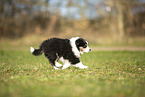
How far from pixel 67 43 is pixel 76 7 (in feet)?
60.5

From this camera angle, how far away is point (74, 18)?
81.8ft

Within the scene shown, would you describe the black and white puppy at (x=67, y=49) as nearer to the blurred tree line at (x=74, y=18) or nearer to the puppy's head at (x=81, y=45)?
the puppy's head at (x=81, y=45)

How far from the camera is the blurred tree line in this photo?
22703 mm

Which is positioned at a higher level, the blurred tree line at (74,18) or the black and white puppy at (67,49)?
the blurred tree line at (74,18)

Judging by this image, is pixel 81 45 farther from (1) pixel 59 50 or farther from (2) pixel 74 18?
(2) pixel 74 18

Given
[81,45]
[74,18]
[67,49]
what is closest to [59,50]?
[67,49]

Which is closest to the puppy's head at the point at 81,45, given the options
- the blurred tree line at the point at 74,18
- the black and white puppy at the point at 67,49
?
the black and white puppy at the point at 67,49

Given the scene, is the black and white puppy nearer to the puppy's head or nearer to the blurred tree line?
the puppy's head

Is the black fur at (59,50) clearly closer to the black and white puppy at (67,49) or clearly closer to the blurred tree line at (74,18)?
the black and white puppy at (67,49)

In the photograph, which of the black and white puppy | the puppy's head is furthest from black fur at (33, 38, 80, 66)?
the puppy's head

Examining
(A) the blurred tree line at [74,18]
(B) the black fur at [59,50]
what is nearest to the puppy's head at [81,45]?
(B) the black fur at [59,50]

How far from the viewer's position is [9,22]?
75.9 feet

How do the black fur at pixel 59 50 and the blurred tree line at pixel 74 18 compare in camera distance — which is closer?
the black fur at pixel 59 50

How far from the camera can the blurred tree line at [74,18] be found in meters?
22.7
